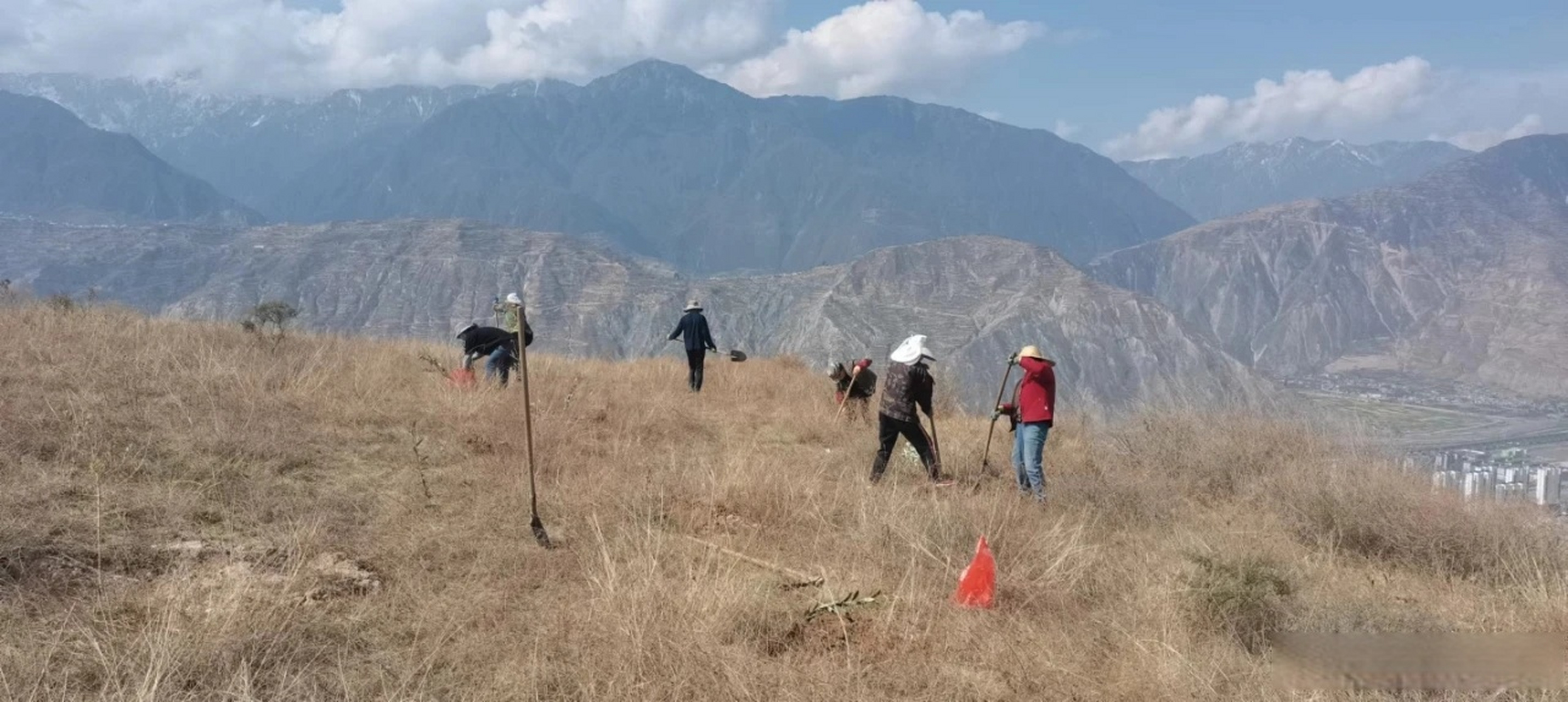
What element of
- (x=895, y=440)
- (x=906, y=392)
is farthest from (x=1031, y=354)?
(x=895, y=440)

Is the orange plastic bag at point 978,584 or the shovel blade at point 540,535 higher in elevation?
the shovel blade at point 540,535

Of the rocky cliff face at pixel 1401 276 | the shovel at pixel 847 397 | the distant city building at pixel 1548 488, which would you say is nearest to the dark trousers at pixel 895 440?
the shovel at pixel 847 397

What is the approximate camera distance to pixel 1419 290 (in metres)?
101

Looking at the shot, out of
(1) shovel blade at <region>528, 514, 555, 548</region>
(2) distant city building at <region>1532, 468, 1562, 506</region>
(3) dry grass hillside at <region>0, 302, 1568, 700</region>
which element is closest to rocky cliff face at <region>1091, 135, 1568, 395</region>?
(2) distant city building at <region>1532, 468, 1562, 506</region>

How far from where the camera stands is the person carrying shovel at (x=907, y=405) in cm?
753

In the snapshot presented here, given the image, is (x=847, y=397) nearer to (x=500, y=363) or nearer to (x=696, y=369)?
(x=696, y=369)

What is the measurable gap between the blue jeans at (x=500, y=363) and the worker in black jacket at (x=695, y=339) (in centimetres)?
282

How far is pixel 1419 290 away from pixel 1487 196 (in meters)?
39.9

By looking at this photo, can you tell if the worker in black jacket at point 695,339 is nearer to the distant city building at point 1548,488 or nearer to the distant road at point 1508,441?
the distant city building at point 1548,488

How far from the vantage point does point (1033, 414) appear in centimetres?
748

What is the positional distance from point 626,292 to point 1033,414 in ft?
204

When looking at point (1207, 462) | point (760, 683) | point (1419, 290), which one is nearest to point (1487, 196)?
point (1419, 290)

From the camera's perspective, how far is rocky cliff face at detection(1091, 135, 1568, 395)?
76.6m

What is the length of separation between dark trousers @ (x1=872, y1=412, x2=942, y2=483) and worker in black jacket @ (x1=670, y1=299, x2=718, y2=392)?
4920 millimetres
